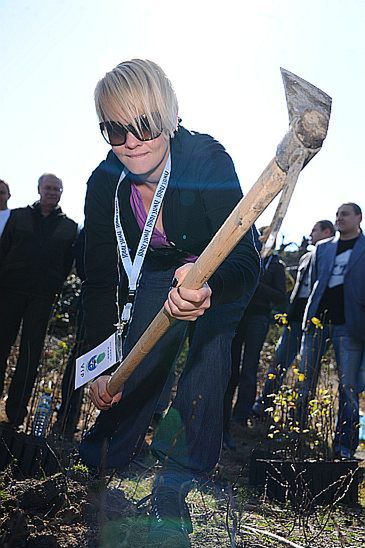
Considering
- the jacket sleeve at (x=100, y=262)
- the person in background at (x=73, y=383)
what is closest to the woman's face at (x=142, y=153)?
the jacket sleeve at (x=100, y=262)

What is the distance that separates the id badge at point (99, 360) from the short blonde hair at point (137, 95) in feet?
2.58

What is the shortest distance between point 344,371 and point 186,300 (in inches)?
142

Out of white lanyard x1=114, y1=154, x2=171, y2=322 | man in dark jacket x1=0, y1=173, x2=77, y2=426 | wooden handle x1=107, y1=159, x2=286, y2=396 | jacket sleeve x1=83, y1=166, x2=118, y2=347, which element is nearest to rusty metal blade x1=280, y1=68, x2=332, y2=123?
wooden handle x1=107, y1=159, x2=286, y2=396

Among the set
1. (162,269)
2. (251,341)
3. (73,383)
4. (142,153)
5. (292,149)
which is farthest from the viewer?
(251,341)

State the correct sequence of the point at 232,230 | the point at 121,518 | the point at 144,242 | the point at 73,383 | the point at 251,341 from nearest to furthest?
the point at 232,230, the point at 121,518, the point at 144,242, the point at 73,383, the point at 251,341

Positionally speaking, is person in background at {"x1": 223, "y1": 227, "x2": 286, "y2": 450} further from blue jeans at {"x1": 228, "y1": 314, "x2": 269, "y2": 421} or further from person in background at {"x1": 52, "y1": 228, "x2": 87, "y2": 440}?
person in background at {"x1": 52, "y1": 228, "x2": 87, "y2": 440}

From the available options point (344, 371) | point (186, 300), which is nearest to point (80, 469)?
point (186, 300)

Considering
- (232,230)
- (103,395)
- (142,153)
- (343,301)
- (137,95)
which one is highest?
(343,301)

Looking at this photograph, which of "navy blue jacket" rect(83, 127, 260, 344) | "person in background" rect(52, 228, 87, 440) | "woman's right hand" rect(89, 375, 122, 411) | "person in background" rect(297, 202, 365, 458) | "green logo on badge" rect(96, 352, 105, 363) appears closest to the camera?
"navy blue jacket" rect(83, 127, 260, 344)

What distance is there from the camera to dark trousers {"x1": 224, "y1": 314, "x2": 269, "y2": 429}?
6168 mm

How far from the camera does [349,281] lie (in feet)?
18.1

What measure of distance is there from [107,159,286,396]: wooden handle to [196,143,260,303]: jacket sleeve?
0.82 ft

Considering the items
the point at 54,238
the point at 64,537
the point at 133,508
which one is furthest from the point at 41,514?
the point at 54,238

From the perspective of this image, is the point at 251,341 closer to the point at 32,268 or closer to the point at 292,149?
the point at 32,268
